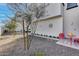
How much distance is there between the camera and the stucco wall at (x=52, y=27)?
287 centimetres

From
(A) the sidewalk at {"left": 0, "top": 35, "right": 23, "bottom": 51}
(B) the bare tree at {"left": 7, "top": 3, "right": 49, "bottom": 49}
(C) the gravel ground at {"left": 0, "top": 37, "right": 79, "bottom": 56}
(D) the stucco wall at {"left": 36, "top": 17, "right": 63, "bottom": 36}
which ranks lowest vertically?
(C) the gravel ground at {"left": 0, "top": 37, "right": 79, "bottom": 56}

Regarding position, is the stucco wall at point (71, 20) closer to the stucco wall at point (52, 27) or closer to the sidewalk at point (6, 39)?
the stucco wall at point (52, 27)

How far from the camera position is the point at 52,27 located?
113 inches

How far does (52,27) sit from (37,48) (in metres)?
0.52

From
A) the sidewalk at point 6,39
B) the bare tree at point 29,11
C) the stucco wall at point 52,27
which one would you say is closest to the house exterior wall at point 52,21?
the stucco wall at point 52,27

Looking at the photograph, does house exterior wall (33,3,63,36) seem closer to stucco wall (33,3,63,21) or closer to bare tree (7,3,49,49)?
stucco wall (33,3,63,21)

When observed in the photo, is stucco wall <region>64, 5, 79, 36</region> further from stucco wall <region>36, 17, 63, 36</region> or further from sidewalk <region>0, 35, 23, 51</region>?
sidewalk <region>0, 35, 23, 51</region>

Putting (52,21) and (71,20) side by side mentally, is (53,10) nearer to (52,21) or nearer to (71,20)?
(52,21)

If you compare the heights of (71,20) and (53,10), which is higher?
(53,10)

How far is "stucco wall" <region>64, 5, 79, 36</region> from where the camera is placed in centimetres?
278

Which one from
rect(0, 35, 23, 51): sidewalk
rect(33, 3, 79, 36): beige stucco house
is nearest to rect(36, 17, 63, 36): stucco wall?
rect(33, 3, 79, 36): beige stucco house

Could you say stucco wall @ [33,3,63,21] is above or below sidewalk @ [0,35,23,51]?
above

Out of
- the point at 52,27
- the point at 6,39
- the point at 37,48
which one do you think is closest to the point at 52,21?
the point at 52,27

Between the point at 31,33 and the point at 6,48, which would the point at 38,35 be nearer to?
the point at 31,33
